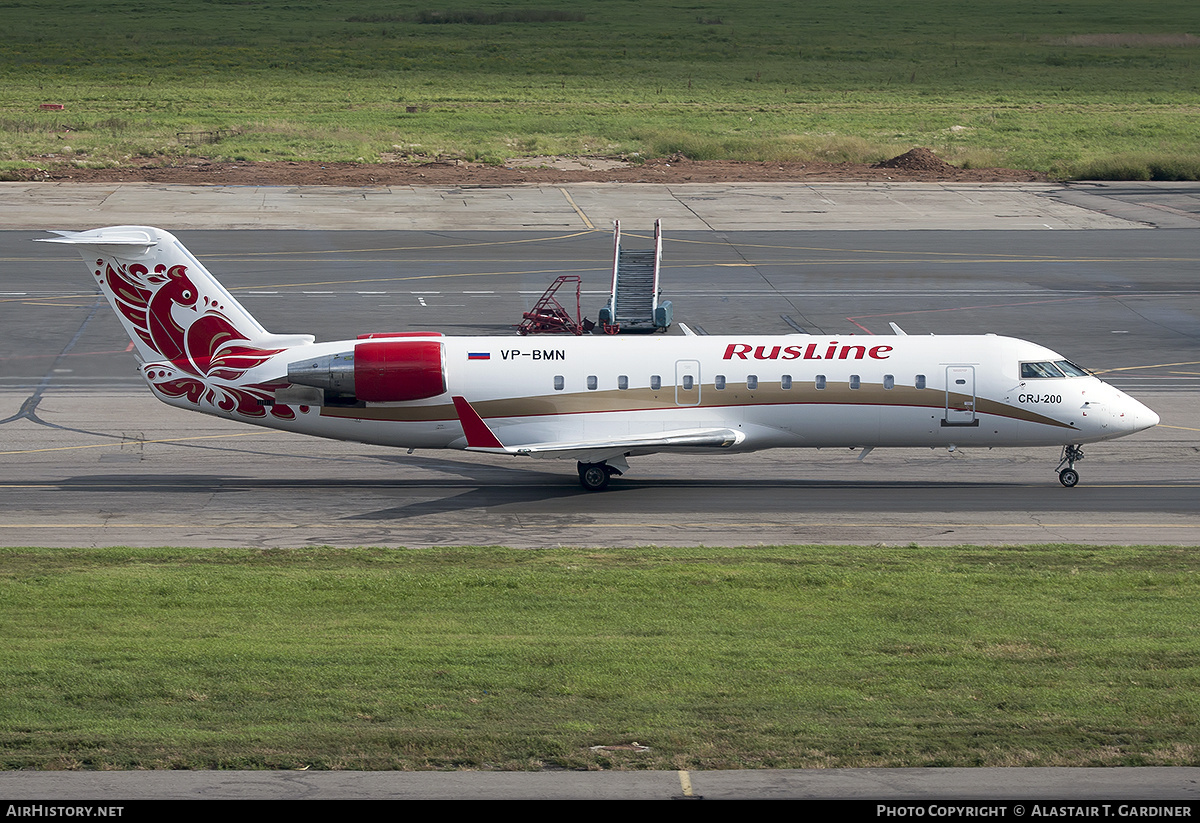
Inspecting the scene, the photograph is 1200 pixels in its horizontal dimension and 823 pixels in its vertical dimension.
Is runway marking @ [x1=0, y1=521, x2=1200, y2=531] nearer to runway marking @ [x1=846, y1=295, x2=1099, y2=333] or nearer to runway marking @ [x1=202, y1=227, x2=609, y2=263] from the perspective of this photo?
runway marking @ [x1=846, y1=295, x2=1099, y2=333]

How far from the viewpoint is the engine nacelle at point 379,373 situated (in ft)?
103

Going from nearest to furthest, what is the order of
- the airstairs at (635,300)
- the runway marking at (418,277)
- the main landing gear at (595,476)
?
1. the main landing gear at (595,476)
2. the airstairs at (635,300)
3. the runway marking at (418,277)

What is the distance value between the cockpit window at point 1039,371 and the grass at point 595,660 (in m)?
6.83

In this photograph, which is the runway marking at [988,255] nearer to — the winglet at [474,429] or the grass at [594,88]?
the grass at [594,88]

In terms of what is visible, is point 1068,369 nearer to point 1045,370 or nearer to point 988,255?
point 1045,370

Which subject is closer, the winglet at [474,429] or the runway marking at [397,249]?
the winglet at [474,429]

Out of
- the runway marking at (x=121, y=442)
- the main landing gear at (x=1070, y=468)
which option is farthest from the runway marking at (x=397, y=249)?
the main landing gear at (x=1070, y=468)

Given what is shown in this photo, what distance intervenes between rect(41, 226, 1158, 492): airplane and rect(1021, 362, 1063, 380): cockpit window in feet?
0.11

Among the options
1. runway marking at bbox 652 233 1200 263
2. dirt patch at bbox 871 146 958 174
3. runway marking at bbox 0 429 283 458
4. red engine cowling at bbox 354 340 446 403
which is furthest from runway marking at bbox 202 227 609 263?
red engine cowling at bbox 354 340 446 403

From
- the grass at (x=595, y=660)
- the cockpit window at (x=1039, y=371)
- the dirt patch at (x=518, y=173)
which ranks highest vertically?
the dirt patch at (x=518, y=173)

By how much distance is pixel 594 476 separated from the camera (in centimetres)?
3244

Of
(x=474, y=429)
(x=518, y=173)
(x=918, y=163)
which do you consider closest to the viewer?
(x=474, y=429)

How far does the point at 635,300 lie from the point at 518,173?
38.7 meters

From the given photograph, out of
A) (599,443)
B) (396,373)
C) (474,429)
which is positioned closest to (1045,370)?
(599,443)
